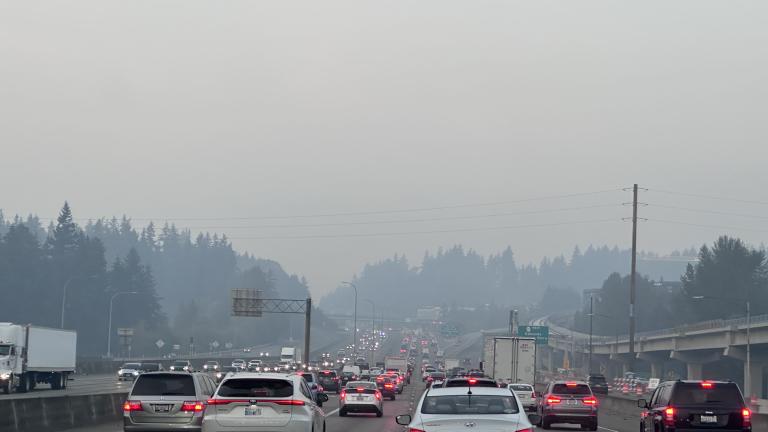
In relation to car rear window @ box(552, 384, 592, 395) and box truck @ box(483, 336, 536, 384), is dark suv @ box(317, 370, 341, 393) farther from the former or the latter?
car rear window @ box(552, 384, 592, 395)

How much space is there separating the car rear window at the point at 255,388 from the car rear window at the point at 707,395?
913cm

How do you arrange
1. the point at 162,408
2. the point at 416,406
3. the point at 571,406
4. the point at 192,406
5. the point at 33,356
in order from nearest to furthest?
the point at 162,408, the point at 192,406, the point at 416,406, the point at 571,406, the point at 33,356

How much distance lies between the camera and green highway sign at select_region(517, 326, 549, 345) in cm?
13188

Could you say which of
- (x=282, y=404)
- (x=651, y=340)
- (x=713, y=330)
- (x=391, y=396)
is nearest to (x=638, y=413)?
(x=391, y=396)

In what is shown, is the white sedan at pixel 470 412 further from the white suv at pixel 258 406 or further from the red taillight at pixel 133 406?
the red taillight at pixel 133 406

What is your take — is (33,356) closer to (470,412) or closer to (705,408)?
(705,408)

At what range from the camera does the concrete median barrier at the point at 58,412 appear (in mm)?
27812

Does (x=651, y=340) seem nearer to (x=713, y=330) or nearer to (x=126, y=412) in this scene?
(x=713, y=330)

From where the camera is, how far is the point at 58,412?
31.5 metres

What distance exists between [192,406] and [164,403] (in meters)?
0.65

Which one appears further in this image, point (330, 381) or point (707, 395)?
point (330, 381)

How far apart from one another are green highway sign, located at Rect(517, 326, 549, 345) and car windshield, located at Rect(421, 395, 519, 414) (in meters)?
116

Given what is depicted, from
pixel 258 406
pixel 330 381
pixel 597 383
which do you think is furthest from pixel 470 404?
pixel 597 383

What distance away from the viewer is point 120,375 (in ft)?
264
